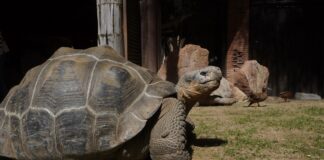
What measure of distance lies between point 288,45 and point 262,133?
6.48 meters

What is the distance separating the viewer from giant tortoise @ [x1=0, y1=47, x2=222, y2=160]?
317 cm

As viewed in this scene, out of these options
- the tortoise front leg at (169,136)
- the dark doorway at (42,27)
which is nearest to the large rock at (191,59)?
the dark doorway at (42,27)

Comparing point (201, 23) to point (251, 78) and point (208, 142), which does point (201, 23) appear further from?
point (208, 142)

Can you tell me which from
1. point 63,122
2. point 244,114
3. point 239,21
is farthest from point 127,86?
point 239,21

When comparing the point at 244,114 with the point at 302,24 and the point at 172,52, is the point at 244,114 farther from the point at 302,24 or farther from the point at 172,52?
the point at 302,24

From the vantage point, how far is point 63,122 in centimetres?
324

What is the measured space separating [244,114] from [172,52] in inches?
128

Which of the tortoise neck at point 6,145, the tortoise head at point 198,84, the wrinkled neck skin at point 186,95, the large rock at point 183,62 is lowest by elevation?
the large rock at point 183,62

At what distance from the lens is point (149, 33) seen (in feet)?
23.5

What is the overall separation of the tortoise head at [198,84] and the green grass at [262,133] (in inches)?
20.6

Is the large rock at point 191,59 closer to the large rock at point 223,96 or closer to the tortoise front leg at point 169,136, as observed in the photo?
the large rock at point 223,96

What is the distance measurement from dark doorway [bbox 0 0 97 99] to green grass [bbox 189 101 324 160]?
4.81 metres

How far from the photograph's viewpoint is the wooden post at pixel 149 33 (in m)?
7.11

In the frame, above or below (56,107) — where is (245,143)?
below
